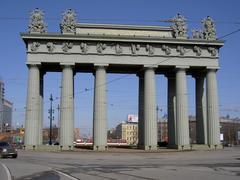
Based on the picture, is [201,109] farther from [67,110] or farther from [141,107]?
[67,110]

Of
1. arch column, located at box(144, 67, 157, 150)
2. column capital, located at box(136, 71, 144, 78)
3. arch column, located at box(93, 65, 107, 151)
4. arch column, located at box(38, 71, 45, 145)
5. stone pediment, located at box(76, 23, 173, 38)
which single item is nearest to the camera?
arch column, located at box(93, 65, 107, 151)

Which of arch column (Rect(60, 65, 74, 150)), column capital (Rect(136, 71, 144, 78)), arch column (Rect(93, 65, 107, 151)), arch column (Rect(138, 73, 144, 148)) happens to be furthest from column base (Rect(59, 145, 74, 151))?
column capital (Rect(136, 71, 144, 78))

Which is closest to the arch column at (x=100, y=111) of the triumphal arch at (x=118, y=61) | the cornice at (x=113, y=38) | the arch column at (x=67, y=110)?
the triumphal arch at (x=118, y=61)

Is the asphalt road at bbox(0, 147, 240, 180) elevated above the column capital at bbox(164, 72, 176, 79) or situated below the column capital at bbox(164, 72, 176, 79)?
below

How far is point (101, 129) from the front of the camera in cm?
6500

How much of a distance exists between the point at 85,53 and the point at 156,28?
1123 cm

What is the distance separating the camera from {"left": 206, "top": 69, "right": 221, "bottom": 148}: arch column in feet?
220

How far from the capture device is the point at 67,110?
65.4 m

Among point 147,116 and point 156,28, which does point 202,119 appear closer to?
point 147,116

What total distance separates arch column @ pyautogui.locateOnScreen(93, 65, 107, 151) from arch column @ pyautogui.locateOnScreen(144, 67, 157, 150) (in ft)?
19.1

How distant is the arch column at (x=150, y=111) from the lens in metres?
65.8

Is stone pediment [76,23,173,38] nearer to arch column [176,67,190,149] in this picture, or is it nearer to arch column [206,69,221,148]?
arch column [176,67,190,149]

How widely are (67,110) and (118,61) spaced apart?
10056 mm

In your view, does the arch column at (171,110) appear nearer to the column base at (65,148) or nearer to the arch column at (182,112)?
the arch column at (182,112)
